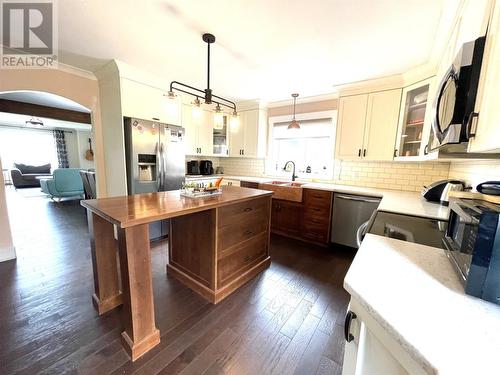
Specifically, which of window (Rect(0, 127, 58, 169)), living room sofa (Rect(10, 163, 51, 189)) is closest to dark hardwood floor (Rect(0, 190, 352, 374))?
living room sofa (Rect(10, 163, 51, 189))

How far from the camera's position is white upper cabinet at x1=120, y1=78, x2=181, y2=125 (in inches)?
106

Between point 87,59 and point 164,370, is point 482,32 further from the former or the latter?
point 87,59

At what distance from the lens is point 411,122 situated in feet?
8.34

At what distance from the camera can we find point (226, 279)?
1975 mm

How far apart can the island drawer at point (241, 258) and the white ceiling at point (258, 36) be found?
2034mm

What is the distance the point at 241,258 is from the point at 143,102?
2524mm

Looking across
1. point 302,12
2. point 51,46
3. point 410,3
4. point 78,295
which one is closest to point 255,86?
point 302,12

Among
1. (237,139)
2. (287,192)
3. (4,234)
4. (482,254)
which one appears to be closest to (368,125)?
(287,192)

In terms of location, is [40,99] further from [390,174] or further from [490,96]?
[390,174]

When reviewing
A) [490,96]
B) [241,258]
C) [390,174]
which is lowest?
[241,258]

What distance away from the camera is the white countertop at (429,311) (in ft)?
1.40

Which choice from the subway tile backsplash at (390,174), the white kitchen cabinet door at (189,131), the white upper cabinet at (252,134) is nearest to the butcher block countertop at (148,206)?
the white kitchen cabinet door at (189,131)

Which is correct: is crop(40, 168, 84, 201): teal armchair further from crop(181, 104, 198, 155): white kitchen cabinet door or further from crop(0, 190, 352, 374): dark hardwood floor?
crop(181, 104, 198, 155): white kitchen cabinet door

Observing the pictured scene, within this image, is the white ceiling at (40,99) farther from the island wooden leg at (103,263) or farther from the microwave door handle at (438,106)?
the microwave door handle at (438,106)
